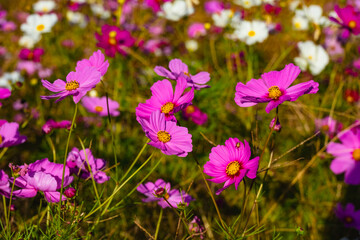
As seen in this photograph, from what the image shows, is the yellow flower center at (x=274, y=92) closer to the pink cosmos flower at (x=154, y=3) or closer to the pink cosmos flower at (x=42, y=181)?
the pink cosmos flower at (x=42, y=181)

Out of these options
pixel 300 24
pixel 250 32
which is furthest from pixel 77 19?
pixel 300 24

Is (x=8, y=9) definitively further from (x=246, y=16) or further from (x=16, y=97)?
(x=246, y=16)

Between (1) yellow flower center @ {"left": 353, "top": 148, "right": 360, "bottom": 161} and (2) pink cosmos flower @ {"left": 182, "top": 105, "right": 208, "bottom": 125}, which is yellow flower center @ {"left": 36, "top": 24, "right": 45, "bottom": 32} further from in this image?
(1) yellow flower center @ {"left": 353, "top": 148, "right": 360, "bottom": 161}

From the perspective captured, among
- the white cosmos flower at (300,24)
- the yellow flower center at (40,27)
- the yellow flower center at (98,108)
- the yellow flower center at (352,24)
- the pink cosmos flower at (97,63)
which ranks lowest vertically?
the yellow flower center at (98,108)

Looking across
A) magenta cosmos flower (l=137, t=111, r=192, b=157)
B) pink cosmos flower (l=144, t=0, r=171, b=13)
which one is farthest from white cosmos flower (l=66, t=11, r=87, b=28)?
magenta cosmos flower (l=137, t=111, r=192, b=157)

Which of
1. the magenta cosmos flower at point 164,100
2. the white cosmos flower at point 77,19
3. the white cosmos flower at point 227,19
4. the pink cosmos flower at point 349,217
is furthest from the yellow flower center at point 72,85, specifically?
the white cosmos flower at point 77,19

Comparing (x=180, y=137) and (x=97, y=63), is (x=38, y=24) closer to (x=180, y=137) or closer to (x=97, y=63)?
(x=97, y=63)

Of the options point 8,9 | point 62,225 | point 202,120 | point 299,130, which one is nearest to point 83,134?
point 202,120
